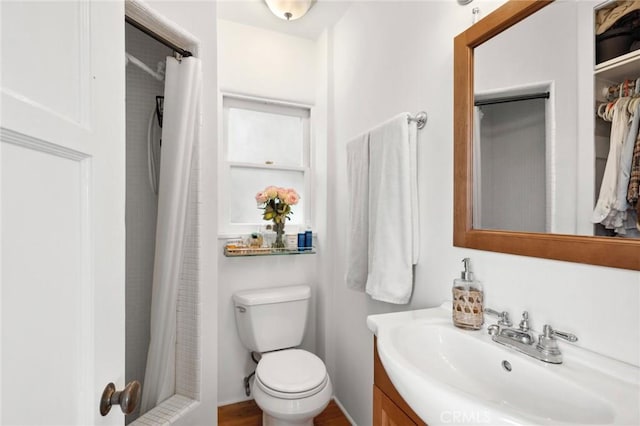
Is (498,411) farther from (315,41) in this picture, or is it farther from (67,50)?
(315,41)

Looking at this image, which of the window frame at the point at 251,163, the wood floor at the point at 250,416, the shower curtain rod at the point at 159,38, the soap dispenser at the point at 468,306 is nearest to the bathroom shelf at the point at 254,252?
the window frame at the point at 251,163

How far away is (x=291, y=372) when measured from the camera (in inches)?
60.4

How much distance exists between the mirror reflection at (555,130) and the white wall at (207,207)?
1087 millimetres

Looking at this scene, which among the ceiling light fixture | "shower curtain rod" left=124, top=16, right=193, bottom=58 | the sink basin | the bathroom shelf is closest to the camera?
the sink basin

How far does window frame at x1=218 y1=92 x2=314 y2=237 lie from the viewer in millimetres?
2049

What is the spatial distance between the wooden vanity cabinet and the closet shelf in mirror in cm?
93

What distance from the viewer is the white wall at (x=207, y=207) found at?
133 centimetres

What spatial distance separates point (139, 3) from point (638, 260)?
1.56 m

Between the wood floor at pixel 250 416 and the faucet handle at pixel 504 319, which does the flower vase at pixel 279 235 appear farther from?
the faucet handle at pixel 504 319

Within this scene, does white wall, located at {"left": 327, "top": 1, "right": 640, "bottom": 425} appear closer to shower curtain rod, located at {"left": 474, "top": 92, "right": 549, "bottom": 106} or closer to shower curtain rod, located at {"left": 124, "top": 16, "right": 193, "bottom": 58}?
shower curtain rod, located at {"left": 474, "top": 92, "right": 549, "bottom": 106}

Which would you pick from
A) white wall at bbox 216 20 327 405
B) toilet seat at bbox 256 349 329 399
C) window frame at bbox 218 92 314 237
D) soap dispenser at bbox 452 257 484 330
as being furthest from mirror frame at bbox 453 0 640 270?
window frame at bbox 218 92 314 237

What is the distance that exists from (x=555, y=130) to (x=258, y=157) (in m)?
1.77

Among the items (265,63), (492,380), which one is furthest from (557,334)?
(265,63)

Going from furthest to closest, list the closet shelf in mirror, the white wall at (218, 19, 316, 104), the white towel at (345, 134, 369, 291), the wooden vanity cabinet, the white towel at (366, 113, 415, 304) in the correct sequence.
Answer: the white wall at (218, 19, 316, 104), the white towel at (345, 134, 369, 291), the white towel at (366, 113, 415, 304), the wooden vanity cabinet, the closet shelf in mirror
